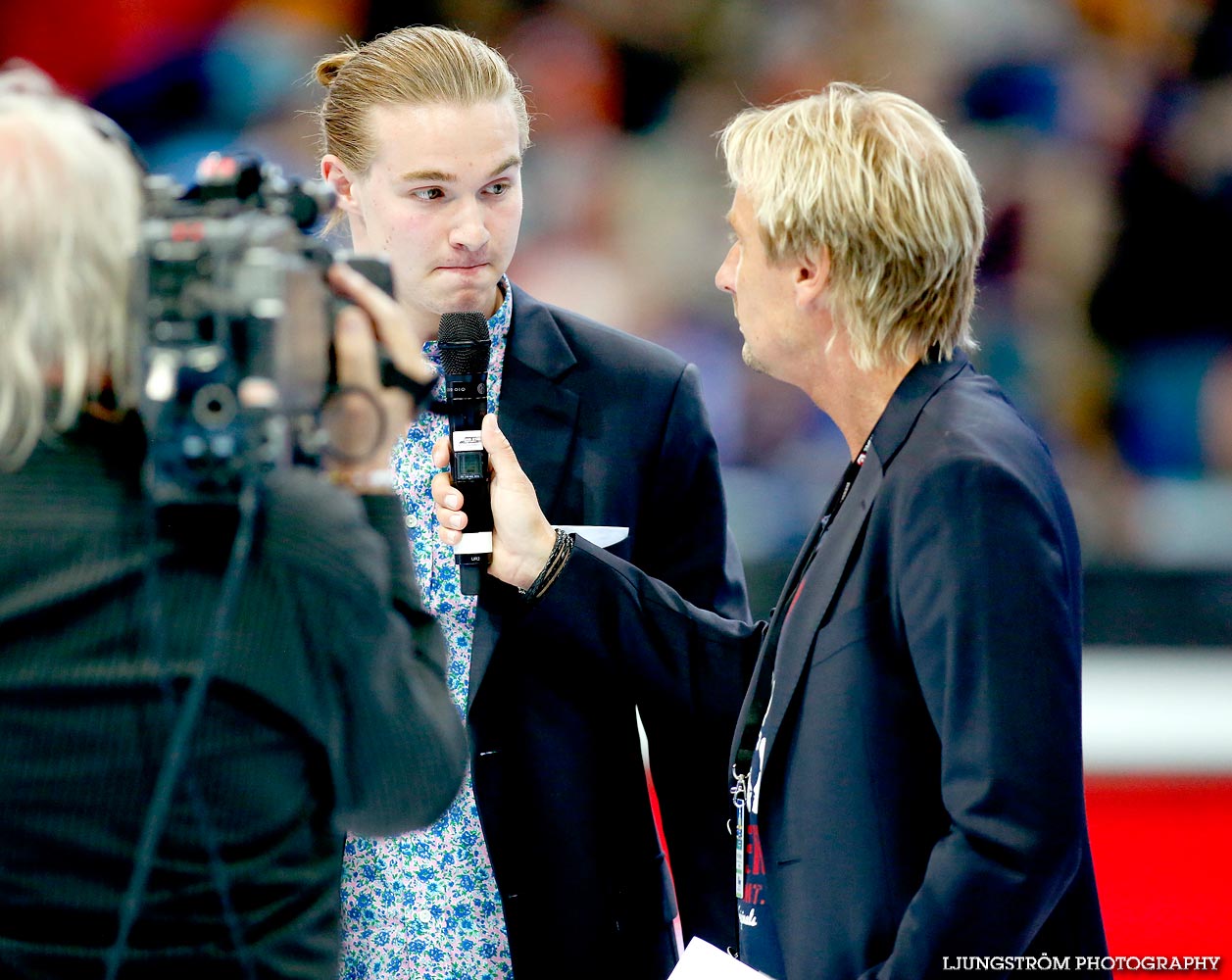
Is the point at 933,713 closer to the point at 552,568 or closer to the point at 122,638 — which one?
the point at 552,568

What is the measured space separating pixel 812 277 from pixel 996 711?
22.4 inches

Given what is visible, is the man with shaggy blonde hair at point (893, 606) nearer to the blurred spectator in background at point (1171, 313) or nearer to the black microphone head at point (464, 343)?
the black microphone head at point (464, 343)

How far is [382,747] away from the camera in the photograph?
1.13m

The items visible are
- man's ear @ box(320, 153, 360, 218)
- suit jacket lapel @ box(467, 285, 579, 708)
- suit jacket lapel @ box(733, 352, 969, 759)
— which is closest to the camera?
suit jacket lapel @ box(733, 352, 969, 759)

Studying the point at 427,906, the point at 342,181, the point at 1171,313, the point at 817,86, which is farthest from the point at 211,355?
the point at 1171,313

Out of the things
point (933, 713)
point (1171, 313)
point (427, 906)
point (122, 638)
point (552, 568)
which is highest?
point (122, 638)

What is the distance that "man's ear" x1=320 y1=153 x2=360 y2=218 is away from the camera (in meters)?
2.09

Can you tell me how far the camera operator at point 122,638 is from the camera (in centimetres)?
104

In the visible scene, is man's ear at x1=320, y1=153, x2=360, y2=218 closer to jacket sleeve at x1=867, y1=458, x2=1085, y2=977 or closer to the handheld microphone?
the handheld microphone

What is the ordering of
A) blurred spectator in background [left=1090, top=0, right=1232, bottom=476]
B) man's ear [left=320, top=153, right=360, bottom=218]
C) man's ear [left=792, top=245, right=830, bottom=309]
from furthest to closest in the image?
blurred spectator in background [left=1090, top=0, right=1232, bottom=476] → man's ear [left=320, top=153, right=360, bottom=218] → man's ear [left=792, top=245, right=830, bottom=309]

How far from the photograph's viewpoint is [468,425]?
1738mm

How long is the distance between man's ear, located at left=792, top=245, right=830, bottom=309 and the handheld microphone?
379 mm

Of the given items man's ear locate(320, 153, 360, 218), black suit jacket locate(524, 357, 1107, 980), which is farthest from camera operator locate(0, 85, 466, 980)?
man's ear locate(320, 153, 360, 218)

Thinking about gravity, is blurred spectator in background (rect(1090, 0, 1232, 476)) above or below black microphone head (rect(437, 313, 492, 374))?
below
